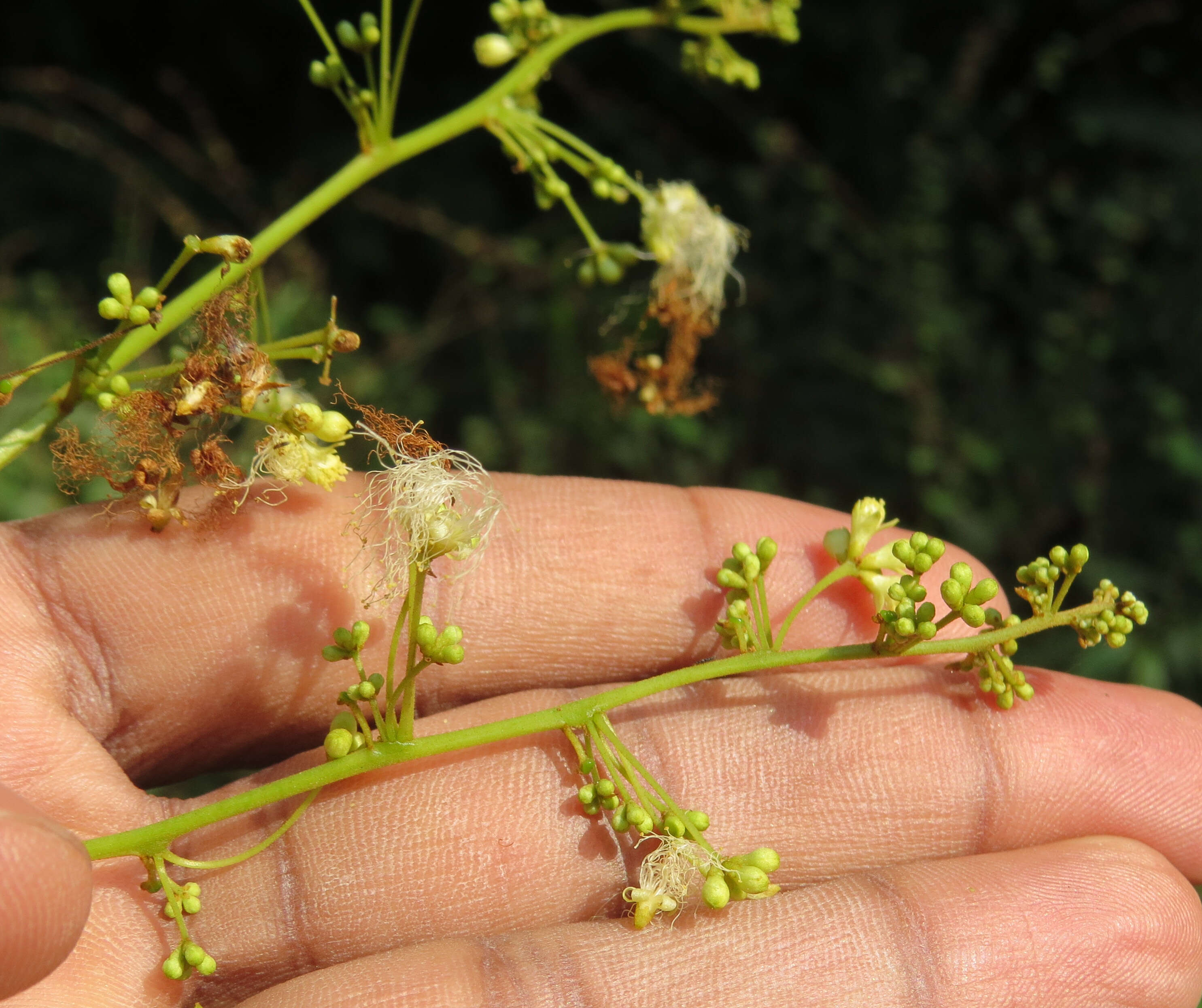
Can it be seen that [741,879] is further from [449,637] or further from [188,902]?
[188,902]

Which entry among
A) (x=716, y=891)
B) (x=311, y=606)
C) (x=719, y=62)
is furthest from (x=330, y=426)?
(x=719, y=62)

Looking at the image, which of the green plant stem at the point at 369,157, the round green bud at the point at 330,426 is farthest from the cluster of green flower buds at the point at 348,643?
the green plant stem at the point at 369,157

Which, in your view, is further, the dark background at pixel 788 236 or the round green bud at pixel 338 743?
the dark background at pixel 788 236

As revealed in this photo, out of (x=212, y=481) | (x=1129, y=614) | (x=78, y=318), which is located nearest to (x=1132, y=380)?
(x=1129, y=614)

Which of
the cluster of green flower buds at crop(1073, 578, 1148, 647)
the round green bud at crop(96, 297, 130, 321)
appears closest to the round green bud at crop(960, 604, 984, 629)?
the cluster of green flower buds at crop(1073, 578, 1148, 647)

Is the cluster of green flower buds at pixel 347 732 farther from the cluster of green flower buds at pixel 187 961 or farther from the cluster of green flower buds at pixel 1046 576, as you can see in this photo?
the cluster of green flower buds at pixel 1046 576
